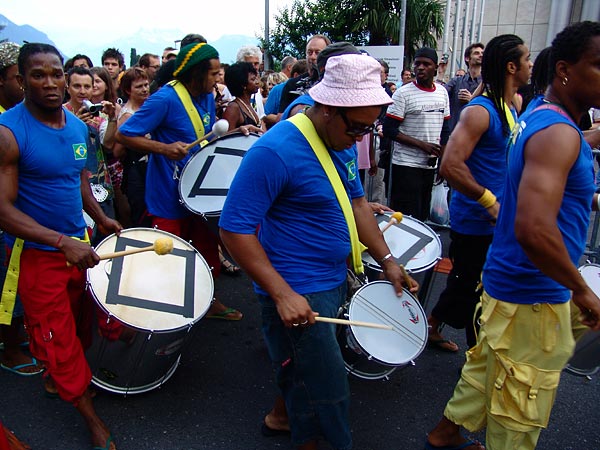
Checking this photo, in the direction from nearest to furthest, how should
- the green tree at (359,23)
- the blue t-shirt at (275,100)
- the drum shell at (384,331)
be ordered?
the drum shell at (384,331), the blue t-shirt at (275,100), the green tree at (359,23)

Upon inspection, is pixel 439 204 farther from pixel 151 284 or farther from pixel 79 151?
→ pixel 79 151

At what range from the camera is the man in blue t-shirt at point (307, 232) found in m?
1.85

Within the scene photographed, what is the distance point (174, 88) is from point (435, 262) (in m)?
2.05

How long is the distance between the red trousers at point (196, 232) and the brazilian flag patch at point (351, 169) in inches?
58.5

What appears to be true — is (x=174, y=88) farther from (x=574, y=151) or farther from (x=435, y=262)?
(x=574, y=151)

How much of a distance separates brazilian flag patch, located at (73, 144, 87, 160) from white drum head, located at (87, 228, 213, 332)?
442 mm

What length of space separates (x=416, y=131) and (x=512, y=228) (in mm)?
2978

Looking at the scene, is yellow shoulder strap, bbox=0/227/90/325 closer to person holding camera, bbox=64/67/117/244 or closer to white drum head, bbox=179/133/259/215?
white drum head, bbox=179/133/259/215

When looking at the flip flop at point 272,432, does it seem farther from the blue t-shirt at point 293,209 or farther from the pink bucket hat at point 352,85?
the pink bucket hat at point 352,85

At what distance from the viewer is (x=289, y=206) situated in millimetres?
1985

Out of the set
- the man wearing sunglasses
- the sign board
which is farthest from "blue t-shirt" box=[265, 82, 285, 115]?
the sign board

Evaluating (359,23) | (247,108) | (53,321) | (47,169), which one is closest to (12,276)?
(53,321)

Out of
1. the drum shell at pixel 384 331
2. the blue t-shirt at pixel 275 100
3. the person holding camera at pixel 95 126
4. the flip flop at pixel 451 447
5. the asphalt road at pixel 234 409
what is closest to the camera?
the drum shell at pixel 384 331

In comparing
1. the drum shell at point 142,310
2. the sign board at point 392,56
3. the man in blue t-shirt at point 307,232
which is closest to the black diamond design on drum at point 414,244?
the man in blue t-shirt at point 307,232
